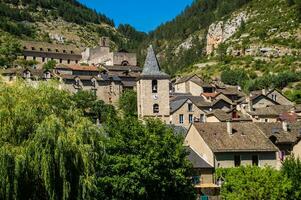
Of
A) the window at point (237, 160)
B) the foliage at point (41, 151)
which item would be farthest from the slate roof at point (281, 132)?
the foliage at point (41, 151)

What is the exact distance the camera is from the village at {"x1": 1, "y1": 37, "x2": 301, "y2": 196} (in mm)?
47906

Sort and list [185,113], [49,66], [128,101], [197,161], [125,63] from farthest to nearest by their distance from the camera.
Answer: [125,63] → [49,66] → [128,101] → [185,113] → [197,161]

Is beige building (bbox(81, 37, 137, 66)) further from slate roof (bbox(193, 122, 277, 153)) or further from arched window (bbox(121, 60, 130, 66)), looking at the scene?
slate roof (bbox(193, 122, 277, 153))

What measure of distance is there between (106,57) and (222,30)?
65949 millimetres

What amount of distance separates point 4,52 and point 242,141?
9034 centimetres

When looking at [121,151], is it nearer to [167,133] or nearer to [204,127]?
[167,133]

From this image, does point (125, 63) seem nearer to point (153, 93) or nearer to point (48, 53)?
point (48, 53)

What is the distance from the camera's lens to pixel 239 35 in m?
166

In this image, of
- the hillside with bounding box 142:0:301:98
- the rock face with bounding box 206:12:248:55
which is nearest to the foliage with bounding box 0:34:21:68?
the hillside with bounding box 142:0:301:98

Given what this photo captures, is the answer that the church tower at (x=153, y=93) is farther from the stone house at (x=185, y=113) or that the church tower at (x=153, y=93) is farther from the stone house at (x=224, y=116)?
the stone house at (x=224, y=116)

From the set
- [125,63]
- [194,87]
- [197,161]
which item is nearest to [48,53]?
[125,63]

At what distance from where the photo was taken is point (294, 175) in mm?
39062

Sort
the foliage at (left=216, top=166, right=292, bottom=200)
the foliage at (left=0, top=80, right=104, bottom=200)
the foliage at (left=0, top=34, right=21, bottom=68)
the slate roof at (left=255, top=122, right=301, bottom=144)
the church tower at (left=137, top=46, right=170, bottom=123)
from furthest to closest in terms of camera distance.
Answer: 1. the foliage at (left=0, top=34, right=21, bottom=68)
2. the church tower at (left=137, top=46, right=170, bottom=123)
3. the slate roof at (left=255, top=122, right=301, bottom=144)
4. the foliage at (left=216, top=166, right=292, bottom=200)
5. the foliage at (left=0, top=80, right=104, bottom=200)

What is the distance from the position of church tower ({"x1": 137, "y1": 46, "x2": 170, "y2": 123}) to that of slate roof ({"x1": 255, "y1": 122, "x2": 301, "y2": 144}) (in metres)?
14.5
